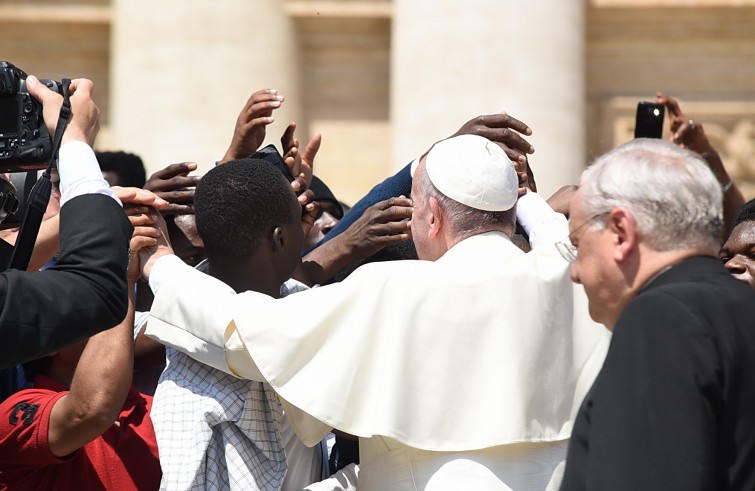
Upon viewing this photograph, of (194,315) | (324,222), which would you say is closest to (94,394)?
(194,315)

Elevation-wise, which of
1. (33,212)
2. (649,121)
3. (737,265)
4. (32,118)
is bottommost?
(737,265)

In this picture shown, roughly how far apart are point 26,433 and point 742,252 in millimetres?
2544

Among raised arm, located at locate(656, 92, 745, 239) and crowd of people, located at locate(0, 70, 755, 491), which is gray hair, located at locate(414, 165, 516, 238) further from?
raised arm, located at locate(656, 92, 745, 239)

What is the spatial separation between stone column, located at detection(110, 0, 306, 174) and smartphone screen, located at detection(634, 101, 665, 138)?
338 cm

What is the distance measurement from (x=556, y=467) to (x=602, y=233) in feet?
2.92

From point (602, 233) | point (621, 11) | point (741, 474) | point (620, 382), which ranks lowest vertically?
point (741, 474)

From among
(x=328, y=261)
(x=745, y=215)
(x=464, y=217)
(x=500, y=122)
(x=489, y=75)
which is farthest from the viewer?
(x=489, y=75)

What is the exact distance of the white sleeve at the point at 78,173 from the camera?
2971mm

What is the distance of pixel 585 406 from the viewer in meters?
2.54

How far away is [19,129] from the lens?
3.16 meters

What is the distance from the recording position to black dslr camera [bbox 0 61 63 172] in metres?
3.15

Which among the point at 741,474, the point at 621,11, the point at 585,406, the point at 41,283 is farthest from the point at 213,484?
the point at 621,11

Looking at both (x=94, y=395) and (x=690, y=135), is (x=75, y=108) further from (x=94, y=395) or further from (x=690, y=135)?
(x=690, y=135)

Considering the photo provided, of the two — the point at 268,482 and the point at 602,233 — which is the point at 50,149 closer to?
the point at 268,482
